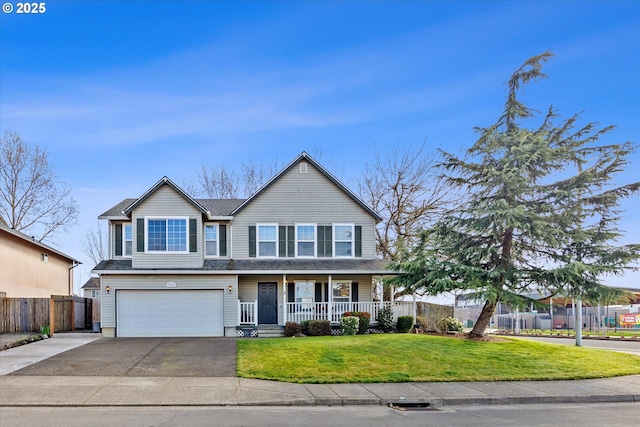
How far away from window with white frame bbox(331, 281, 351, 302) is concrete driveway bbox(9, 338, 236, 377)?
630 cm

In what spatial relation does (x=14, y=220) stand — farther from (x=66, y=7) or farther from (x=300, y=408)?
(x=300, y=408)

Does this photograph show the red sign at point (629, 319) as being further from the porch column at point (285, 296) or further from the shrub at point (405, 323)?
the porch column at point (285, 296)

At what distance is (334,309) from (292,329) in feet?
8.99

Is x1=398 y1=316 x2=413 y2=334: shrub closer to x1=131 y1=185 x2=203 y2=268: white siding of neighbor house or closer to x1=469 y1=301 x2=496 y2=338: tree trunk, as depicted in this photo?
x1=469 y1=301 x2=496 y2=338: tree trunk

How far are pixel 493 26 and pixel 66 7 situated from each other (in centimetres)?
1328

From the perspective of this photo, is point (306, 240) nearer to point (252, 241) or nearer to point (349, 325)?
point (252, 241)

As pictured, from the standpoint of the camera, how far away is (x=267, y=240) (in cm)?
2494

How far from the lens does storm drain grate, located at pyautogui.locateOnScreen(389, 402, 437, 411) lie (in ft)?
36.0

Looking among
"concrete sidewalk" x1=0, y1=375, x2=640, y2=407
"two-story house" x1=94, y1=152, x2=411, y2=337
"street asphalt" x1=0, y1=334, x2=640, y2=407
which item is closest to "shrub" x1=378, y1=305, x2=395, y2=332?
"two-story house" x1=94, y1=152, x2=411, y2=337

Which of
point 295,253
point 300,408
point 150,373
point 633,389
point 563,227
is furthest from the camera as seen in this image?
point 295,253

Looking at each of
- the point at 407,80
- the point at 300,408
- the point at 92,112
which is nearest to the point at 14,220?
the point at 92,112

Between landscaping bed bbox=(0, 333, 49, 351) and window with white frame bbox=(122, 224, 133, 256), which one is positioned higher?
window with white frame bbox=(122, 224, 133, 256)

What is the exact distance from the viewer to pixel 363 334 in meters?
22.7

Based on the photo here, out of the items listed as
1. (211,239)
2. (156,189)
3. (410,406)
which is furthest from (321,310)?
(410,406)
